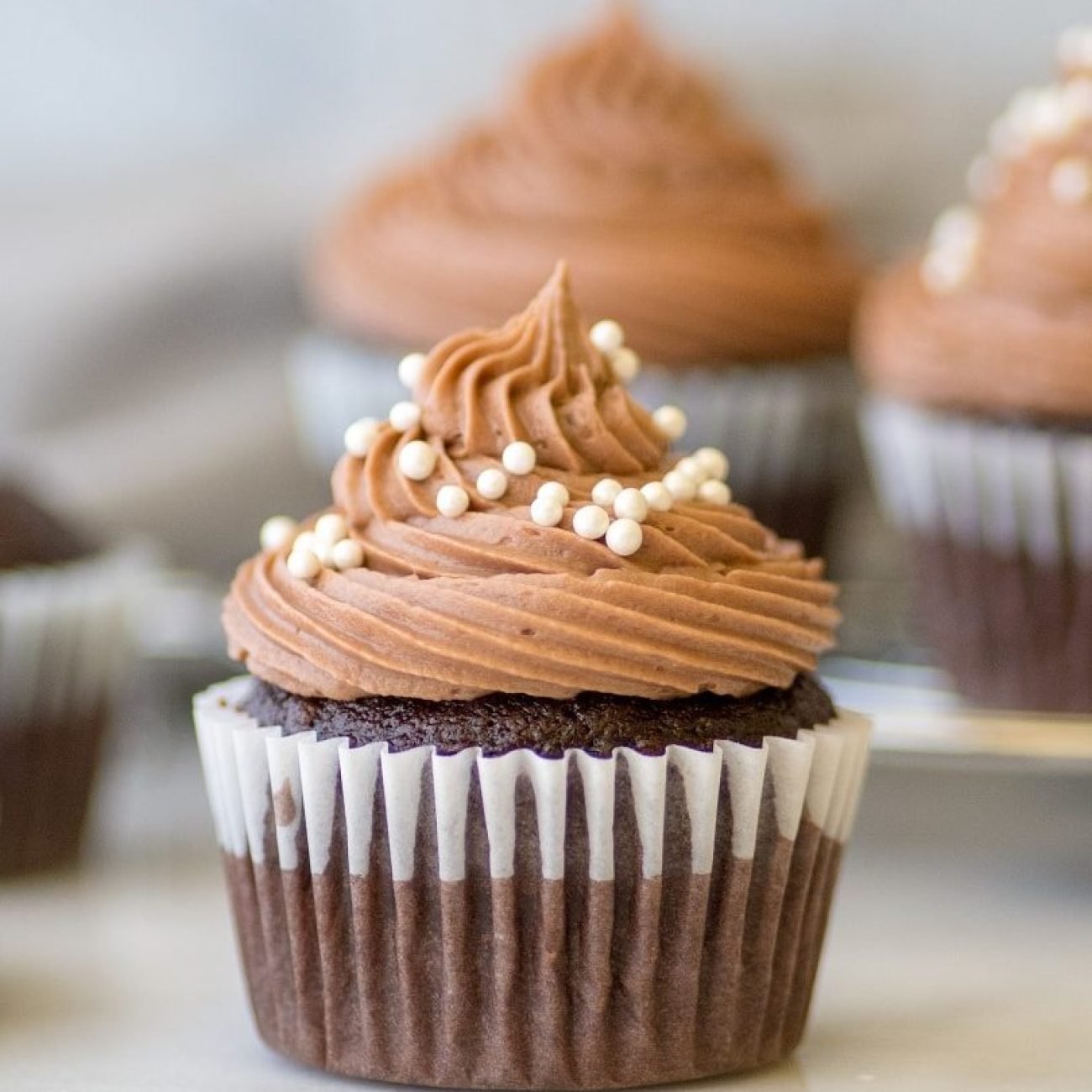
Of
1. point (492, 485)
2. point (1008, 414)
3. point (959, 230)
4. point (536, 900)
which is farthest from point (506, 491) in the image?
point (959, 230)

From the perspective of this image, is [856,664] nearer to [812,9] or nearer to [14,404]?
[812,9]

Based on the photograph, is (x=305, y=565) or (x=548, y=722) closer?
(x=548, y=722)

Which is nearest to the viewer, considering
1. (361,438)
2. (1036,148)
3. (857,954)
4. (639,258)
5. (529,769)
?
(529,769)

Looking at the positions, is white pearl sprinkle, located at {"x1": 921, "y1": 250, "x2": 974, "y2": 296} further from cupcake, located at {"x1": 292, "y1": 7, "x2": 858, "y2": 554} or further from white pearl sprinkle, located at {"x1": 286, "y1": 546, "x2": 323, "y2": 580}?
white pearl sprinkle, located at {"x1": 286, "y1": 546, "x2": 323, "y2": 580}

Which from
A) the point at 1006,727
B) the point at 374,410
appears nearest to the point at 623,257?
the point at 374,410

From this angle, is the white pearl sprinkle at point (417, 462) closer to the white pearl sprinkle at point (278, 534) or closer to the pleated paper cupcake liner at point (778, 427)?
the white pearl sprinkle at point (278, 534)

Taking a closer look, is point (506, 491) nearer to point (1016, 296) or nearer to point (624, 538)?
point (624, 538)

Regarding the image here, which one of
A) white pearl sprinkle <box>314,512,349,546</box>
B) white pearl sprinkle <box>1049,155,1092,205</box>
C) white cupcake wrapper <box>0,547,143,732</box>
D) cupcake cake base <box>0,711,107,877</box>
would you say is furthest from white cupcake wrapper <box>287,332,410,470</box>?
white pearl sprinkle <box>314,512,349,546</box>
